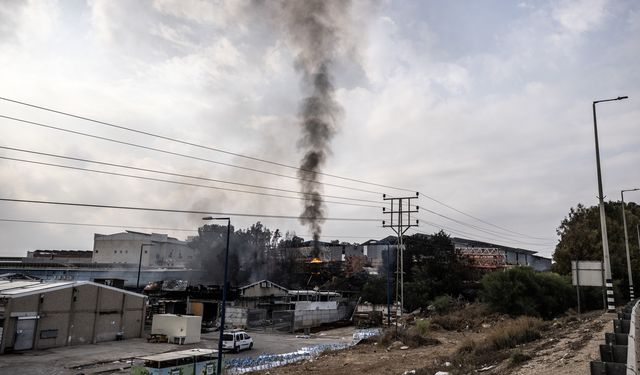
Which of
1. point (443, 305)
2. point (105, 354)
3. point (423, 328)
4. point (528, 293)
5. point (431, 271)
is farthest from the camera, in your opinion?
point (431, 271)

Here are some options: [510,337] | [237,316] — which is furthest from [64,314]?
[510,337]

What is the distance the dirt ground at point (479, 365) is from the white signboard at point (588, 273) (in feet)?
6.74

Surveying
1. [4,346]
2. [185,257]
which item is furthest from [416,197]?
[185,257]

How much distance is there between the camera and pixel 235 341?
37750mm

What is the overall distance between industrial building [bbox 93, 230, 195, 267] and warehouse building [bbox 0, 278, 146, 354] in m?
69.9

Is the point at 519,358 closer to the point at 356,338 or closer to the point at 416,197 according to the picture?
the point at 356,338

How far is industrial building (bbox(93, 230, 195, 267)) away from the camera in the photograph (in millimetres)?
114875

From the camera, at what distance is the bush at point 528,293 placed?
46.7m

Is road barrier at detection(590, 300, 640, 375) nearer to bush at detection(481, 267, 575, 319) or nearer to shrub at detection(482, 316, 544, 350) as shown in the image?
shrub at detection(482, 316, 544, 350)

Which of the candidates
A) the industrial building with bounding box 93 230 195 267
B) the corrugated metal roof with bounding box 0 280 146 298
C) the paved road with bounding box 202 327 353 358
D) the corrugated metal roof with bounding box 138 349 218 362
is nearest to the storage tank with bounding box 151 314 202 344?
the paved road with bounding box 202 327 353 358

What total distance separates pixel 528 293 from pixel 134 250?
97.7 metres

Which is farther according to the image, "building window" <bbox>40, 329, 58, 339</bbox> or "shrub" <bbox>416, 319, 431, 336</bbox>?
"shrub" <bbox>416, 319, 431, 336</bbox>

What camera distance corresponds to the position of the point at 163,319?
146 ft

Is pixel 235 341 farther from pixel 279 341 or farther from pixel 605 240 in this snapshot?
pixel 605 240
